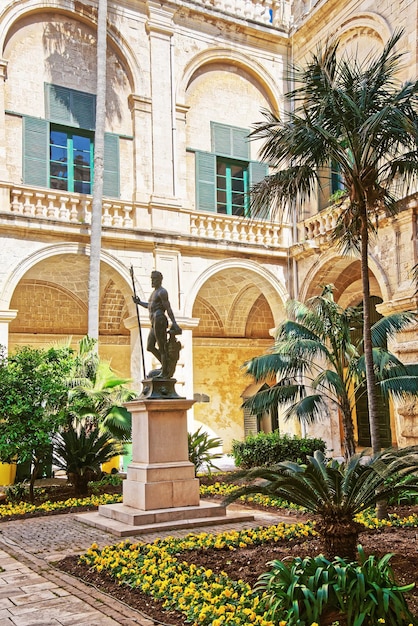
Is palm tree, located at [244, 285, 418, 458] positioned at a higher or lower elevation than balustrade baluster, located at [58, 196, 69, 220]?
lower

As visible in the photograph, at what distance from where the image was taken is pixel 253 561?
19.3 feet

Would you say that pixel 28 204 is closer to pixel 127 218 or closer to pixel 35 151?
pixel 35 151

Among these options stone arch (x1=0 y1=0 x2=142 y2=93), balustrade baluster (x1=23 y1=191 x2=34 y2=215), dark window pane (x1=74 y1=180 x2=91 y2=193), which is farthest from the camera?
dark window pane (x1=74 y1=180 x2=91 y2=193)

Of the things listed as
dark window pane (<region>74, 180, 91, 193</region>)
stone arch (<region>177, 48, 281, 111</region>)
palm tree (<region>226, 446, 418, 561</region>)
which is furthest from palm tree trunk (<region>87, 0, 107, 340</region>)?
palm tree (<region>226, 446, 418, 561</region>)

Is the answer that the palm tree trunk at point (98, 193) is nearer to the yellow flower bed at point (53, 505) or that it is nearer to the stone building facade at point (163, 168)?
the stone building facade at point (163, 168)

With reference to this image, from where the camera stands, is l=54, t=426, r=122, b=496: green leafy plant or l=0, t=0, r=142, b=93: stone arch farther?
l=0, t=0, r=142, b=93: stone arch

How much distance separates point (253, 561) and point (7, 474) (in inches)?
307

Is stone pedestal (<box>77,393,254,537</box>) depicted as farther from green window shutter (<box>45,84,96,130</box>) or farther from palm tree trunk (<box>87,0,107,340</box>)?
green window shutter (<box>45,84,96,130</box>)

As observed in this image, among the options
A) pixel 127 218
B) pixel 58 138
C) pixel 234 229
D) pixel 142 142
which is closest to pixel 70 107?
pixel 58 138

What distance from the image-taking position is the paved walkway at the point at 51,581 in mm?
4539

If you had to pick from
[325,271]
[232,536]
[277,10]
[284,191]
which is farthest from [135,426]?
[277,10]

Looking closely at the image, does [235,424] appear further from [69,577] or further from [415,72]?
[69,577]

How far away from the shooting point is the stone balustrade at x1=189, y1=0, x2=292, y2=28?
17734mm

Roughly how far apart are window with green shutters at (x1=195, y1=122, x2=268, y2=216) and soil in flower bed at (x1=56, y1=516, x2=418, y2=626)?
11234 millimetres
